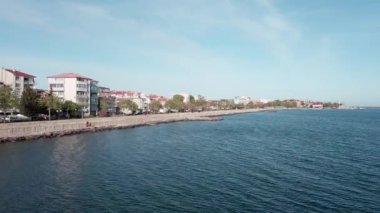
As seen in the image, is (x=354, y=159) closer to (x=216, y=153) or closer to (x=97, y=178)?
(x=216, y=153)

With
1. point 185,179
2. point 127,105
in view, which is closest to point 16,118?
point 185,179

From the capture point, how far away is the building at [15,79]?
328 ft

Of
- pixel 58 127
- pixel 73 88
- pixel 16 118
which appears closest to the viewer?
pixel 58 127

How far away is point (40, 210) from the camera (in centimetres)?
2498

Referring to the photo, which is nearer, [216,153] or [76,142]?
[216,153]

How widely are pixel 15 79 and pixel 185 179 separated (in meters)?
82.8

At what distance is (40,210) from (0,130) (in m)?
37.3

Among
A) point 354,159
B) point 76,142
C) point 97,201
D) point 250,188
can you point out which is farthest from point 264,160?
point 76,142

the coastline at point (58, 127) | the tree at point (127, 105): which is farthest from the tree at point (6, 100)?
the tree at point (127, 105)

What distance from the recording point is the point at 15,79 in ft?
334

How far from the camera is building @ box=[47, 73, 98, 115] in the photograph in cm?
11162

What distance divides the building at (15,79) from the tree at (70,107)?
1289 cm

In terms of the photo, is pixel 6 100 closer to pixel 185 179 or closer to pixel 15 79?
pixel 15 79

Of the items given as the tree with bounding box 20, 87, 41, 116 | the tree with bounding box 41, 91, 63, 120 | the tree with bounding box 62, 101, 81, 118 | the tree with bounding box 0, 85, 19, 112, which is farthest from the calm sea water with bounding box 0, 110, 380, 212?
the tree with bounding box 62, 101, 81, 118
